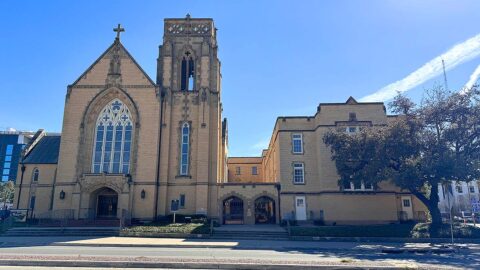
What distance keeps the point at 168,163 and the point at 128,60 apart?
1168cm

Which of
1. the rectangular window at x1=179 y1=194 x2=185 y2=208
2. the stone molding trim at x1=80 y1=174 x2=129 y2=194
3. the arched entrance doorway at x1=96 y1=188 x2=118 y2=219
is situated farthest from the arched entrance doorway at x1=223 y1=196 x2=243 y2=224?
the arched entrance doorway at x1=96 y1=188 x2=118 y2=219

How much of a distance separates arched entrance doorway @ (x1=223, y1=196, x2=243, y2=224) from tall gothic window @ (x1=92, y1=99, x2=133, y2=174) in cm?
1063

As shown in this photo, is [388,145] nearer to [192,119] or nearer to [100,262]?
[192,119]

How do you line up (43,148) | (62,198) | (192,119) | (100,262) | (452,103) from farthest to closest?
1. (43,148)
2. (192,119)
3. (62,198)
4. (452,103)
5. (100,262)

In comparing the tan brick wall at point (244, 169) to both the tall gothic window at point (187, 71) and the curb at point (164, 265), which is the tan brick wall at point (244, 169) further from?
the curb at point (164, 265)

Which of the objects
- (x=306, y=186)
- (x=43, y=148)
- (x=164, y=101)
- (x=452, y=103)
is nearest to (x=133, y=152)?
(x=164, y=101)

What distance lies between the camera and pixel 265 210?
3706 centimetres

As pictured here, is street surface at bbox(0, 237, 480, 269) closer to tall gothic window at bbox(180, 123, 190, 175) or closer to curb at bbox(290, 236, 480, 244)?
curb at bbox(290, 236, 480, 244)

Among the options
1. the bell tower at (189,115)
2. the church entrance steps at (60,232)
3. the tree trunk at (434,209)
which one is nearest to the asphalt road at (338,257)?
the tree trunk at (434,209)

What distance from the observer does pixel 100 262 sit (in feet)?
41.2

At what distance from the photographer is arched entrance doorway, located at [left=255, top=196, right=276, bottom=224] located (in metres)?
35.5

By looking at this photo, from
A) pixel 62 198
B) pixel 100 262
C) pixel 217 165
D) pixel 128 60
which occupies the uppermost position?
pixel 128 60

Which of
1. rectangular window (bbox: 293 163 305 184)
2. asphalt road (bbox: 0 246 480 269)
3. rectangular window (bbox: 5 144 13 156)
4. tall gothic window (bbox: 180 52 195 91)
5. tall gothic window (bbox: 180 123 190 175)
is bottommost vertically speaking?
asphalt road (bbox: 0 246 480 269)

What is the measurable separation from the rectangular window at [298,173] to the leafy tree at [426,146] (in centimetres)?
704
